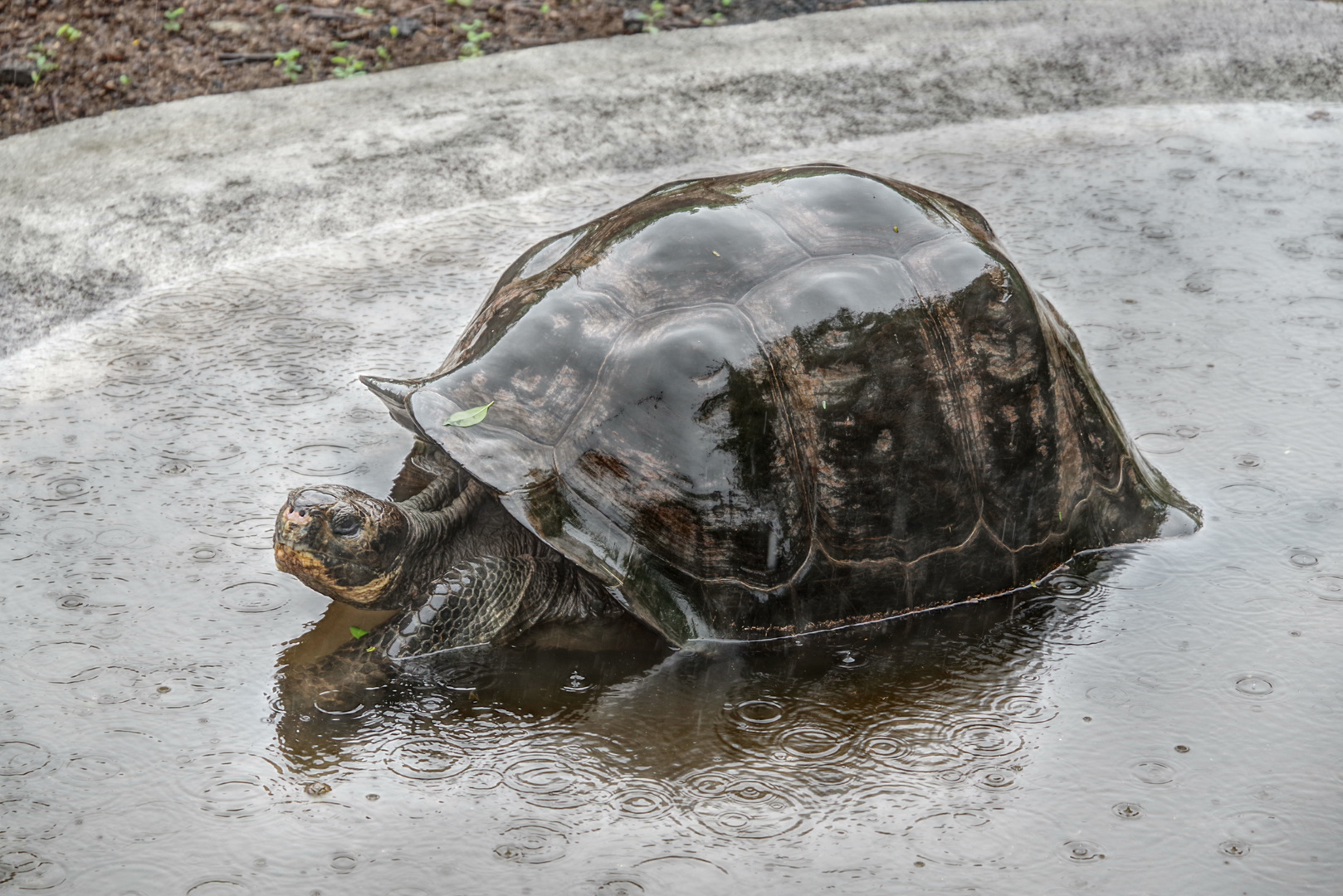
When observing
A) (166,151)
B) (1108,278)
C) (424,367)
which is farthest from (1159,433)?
(166,151)

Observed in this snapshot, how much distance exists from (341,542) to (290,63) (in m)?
4.67

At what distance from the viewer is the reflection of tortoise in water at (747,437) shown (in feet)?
10.7

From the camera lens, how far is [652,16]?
763 centimetres

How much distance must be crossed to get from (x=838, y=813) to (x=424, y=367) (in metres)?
2.49

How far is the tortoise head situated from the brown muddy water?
20cm

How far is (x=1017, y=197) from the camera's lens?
5613 millimetres

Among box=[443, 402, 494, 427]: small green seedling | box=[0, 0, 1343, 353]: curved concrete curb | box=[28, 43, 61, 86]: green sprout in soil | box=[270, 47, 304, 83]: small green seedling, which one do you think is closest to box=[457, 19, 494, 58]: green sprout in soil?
box=[0, 0, 1343, 353]: curved concrete curb

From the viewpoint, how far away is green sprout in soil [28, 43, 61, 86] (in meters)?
6.58

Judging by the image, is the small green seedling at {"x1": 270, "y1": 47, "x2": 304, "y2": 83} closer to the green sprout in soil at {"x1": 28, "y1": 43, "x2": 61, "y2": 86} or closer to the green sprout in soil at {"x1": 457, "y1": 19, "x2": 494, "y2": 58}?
the green sprout in soil at {"x1": 457, "y1": 19, "x2": 494, "y2": 58}

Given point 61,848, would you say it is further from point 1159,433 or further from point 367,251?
point 1159,433

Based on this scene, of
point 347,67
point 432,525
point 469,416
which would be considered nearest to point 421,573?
point 432,525

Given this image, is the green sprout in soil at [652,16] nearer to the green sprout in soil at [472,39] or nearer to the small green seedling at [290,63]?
the green sprout in soil at [472,39]

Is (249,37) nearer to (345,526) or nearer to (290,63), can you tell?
(290,63)

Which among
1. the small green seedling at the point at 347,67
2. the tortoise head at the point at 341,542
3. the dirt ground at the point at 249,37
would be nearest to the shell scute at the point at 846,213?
→ the tortoise head at the point at 341,542
